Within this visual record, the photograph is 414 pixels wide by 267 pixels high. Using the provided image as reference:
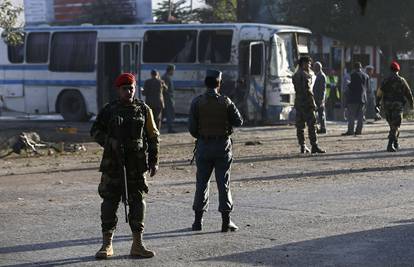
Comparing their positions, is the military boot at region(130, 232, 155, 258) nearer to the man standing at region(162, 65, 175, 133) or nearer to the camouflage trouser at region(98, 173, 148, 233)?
the camouflage trouser at region(98, 173, 148, 233)

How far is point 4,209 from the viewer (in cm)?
1265

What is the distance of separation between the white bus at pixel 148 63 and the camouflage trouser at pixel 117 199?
65.0 ft

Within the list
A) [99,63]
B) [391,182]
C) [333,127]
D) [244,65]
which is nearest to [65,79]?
[99,63]

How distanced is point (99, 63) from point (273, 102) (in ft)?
20.6

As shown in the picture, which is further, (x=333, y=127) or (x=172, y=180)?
(x=333, y=127)

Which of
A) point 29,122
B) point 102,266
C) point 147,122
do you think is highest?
point 147,122

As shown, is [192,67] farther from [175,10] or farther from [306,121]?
[175,10]

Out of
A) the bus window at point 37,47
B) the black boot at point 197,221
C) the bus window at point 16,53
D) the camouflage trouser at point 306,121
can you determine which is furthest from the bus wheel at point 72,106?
the black boot at point 197,221

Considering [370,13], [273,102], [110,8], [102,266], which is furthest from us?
[110,8]

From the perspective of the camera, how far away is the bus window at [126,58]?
103 feet

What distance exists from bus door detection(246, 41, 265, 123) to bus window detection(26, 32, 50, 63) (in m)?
7.86

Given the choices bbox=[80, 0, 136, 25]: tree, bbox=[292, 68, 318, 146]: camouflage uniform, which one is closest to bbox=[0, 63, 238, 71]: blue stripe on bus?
bbox=[292, 68, 318, 146]: camouflage uniform

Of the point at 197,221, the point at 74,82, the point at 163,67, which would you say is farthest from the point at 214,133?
the point at 74,82

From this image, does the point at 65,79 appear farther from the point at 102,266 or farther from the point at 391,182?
the point at 102,266
